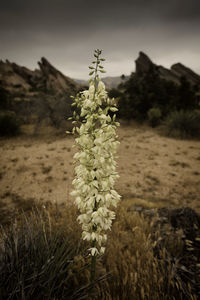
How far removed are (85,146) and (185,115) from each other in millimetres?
10677

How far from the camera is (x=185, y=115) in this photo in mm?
10469

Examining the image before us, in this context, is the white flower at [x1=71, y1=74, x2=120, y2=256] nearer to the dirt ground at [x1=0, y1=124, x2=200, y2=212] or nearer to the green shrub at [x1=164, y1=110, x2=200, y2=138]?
the dirt ground at [x1=0, y1=124, x2=200, y2=212]

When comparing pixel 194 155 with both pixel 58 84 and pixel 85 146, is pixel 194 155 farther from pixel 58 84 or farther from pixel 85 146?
pixel 58 84

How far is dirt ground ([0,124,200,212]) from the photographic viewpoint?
4590 millimetres

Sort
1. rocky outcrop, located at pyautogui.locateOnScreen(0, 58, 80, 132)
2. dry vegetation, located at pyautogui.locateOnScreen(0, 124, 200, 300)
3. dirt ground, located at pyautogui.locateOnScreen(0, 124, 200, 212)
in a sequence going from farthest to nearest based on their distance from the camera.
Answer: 1. rocky outcrop, located at pyautogui.locateOnScreen(0, 58, 80, 132)
2. dirt ground, located at pyautogui.locateOnScreen(0, 124, 200, 212)
3. dry vegetation, located at pyautogui.locateOnScreen(0, 124, 200, 300)

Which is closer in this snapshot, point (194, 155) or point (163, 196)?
point (163, 196)

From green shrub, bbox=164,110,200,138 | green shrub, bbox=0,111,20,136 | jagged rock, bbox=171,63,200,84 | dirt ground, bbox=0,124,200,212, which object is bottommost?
dirt ground, bbox=0,124,200,212

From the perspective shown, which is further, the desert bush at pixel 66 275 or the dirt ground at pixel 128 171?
the dirt ground at pixel 128 171

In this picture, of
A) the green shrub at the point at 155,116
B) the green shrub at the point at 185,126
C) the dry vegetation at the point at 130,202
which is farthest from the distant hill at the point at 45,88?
the green shrub at the point at 185,126

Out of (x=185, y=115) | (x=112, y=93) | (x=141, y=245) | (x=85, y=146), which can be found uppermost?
(x=112, y=93)

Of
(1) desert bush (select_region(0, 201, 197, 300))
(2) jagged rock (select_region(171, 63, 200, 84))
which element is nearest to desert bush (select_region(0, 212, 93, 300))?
(1) desert bush (select_region(0, 201, 197, 300))

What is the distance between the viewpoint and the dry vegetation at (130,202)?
66.0 inches

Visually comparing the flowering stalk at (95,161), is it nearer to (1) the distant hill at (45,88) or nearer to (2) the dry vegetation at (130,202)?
(2) the dry vegetation at (130,202)

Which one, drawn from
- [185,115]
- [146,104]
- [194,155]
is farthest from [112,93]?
[194,155]
